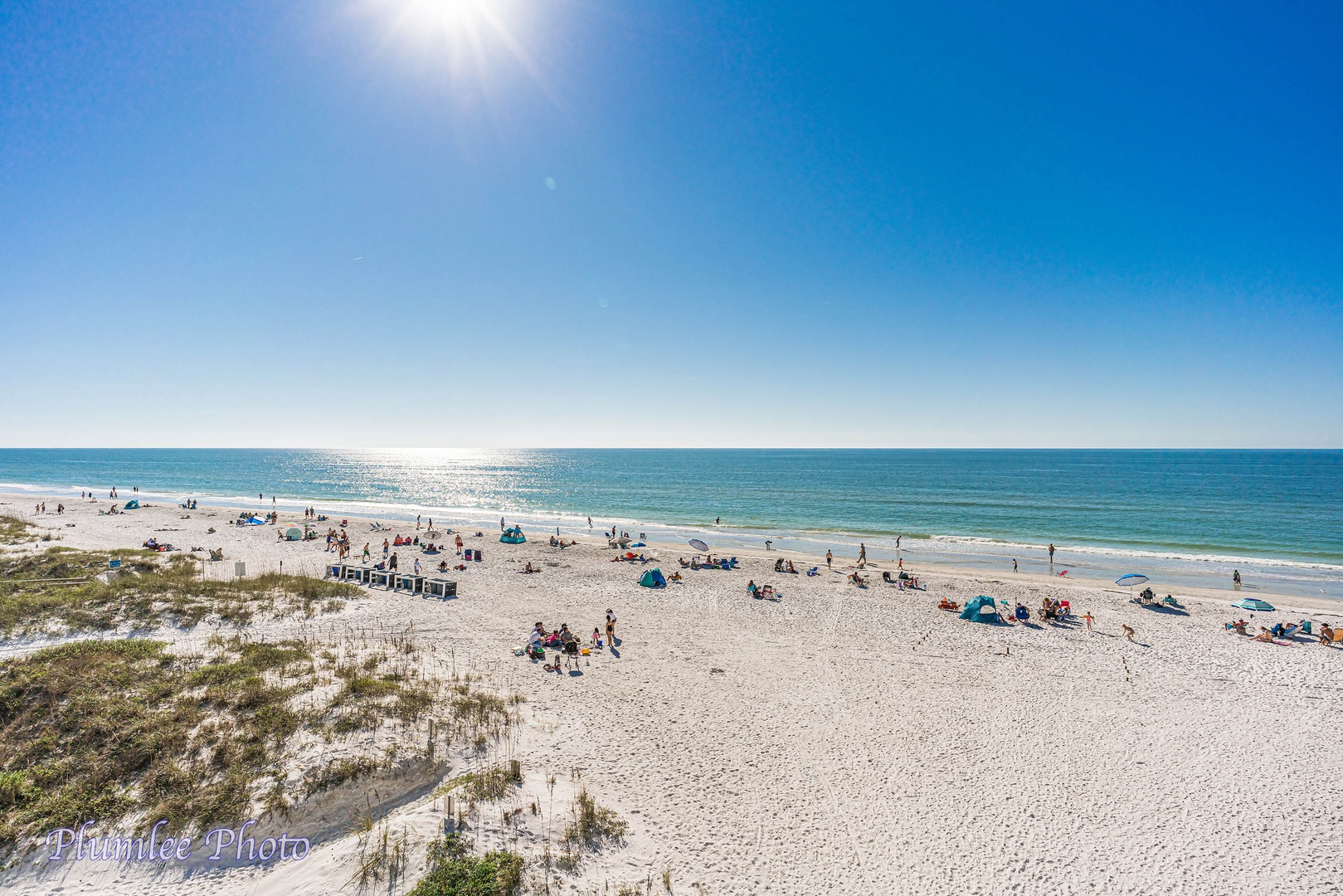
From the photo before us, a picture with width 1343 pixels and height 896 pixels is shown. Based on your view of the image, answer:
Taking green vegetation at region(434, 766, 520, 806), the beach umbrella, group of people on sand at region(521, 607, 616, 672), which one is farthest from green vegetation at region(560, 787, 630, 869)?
the beach umbrella

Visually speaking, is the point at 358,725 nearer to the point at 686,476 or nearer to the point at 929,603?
the point at 929,603

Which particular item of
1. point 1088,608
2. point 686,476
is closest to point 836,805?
point 1088,608

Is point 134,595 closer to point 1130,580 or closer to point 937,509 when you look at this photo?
point 1130,580

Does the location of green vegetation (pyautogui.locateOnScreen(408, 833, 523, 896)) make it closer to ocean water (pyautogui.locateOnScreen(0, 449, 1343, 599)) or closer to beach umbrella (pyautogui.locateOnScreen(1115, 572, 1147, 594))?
beach umbrella (pyautogui.locateOnScreen(1115, 572, 1147, 594))

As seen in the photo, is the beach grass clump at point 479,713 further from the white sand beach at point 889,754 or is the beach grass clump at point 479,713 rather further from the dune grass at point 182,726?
the white sand beach at point 889,754

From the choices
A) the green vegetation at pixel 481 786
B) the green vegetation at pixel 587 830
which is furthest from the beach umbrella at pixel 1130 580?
the green vegetation at pixel 481 786
